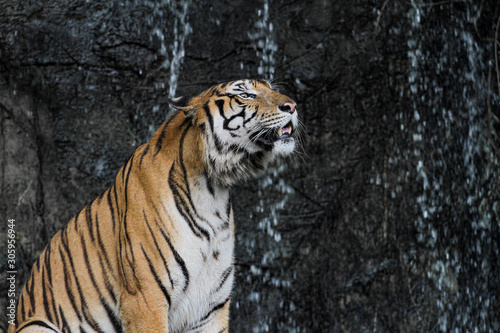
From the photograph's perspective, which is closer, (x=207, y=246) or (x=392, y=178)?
(x=207, y=246)

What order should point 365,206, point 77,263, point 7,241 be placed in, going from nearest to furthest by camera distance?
point 77,263 < point 7,241 < point 365,206

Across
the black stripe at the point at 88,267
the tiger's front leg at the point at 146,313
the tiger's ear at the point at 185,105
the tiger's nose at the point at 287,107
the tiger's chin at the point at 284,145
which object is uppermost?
the tiger's ear at the point at 185,105

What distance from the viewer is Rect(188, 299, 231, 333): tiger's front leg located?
11.2 ft

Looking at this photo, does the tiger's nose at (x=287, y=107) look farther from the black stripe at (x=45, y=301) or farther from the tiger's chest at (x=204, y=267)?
the black stripe at (x=45, y=301)

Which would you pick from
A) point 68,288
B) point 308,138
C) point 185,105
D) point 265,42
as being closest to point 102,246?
point 68,288

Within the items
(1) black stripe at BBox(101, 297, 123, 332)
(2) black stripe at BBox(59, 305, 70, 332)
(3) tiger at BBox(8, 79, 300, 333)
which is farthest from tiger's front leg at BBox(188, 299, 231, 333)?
(2) black stripe at BBox(59, 305, 70, 332)

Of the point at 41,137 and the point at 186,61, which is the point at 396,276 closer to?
the point at 186,61

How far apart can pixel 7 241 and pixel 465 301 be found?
4.04 m

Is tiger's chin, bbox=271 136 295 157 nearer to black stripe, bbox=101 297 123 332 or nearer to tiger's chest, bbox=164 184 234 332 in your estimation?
tiger's chest, bbox=164 184 234 332

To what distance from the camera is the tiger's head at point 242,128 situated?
329 centimetres

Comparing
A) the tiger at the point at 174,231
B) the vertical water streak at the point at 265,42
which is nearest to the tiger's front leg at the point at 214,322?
the tiger at the point at 174,231

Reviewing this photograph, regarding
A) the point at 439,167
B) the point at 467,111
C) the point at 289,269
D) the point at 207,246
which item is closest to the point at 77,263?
the point at 207,246

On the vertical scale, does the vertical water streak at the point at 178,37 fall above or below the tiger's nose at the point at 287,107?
above

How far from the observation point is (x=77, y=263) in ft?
11.6
